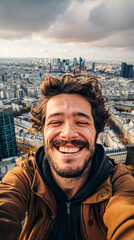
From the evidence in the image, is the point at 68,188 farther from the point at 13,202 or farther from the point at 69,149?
the point at 13,202

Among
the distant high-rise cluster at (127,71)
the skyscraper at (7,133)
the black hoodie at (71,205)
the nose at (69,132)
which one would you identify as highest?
the distant high-rise cluster at (127,71)

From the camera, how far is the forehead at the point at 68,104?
67.1 inches

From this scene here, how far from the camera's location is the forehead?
170 centimetres

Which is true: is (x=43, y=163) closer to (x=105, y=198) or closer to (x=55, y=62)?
(x=105, y=198)

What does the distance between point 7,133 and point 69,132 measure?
522 inches

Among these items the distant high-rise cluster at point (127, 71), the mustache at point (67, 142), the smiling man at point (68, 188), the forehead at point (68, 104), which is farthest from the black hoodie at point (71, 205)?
the distant high-rise cluster at point (127, 71)

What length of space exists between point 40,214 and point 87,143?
2.97ft

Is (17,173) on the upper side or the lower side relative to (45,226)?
upper

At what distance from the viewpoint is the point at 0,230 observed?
44.3 inches

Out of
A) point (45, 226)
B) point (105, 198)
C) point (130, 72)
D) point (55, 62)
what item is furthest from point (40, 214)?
point (55, 62)

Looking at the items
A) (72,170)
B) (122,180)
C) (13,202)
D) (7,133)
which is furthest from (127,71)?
(13,202)

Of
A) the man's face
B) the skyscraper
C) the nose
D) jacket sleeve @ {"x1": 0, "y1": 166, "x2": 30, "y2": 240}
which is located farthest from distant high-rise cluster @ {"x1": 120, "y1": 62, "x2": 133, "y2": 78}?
jacket sleeve @ {"x1": 0, "y1": 166, "x2": 30, "y2": 240}

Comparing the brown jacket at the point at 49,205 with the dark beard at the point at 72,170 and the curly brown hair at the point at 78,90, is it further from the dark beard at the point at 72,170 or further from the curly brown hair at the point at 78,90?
the curly brown hair at the point at 78,90

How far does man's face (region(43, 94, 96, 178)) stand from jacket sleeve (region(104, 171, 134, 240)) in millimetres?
396
